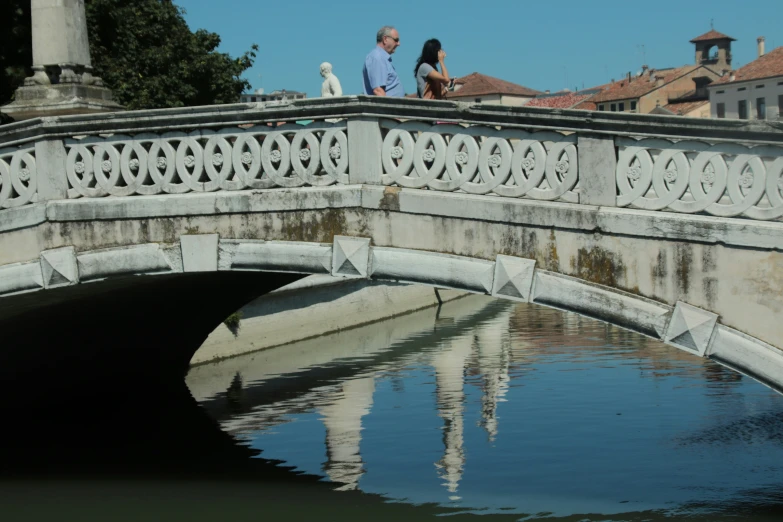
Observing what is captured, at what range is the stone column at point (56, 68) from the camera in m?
8.95

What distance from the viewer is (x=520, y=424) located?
12750 millimetres

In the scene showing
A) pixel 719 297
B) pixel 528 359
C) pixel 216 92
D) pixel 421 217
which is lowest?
pixel 528 359

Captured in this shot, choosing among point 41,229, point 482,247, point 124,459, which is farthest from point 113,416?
point 482,247

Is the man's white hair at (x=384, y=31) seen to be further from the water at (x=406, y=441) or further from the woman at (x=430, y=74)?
the water at (x=406, y=441)

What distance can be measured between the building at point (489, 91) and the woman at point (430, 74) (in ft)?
228

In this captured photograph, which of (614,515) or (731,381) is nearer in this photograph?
(614,515)

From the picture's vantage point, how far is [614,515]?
903 cm

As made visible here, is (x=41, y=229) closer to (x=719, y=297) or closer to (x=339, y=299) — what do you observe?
(x=719, y=297)

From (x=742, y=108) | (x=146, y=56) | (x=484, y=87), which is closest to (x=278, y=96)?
(x=484, y=87)

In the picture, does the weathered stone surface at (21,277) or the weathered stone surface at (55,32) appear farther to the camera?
the weathered stone surface at (55,32)

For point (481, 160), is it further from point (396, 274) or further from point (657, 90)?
point (657, 90)

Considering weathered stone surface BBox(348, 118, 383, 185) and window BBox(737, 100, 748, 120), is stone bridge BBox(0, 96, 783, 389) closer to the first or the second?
weathered stone surface BBox(348, 118, 383, 185)

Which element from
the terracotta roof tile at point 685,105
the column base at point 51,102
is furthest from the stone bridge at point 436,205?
the terracotta roof tile at point 685,105

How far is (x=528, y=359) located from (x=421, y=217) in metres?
11.3
